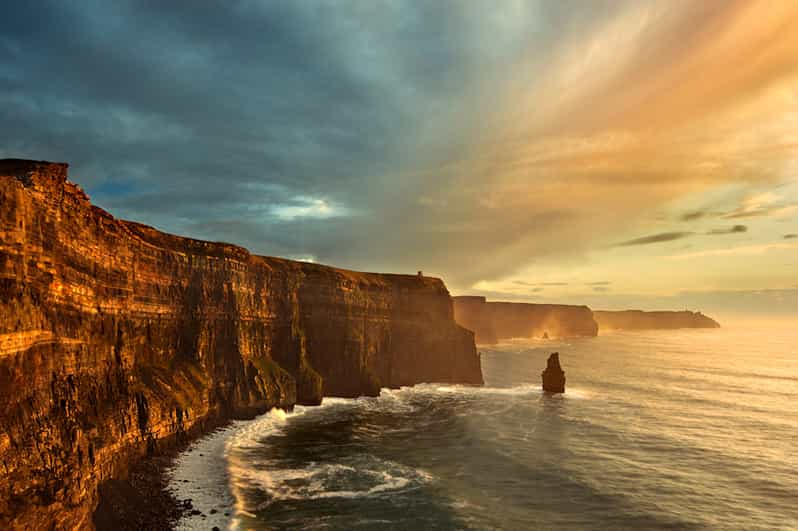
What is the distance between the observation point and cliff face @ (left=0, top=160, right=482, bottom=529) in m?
27.2

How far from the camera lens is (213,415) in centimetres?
5762

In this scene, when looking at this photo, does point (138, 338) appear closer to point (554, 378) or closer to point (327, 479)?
point (327, 479)

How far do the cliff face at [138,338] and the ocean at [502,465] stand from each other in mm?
5496

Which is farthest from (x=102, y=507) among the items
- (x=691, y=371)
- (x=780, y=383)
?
(x=691, y=371)

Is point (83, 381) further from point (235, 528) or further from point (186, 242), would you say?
point (186, 242)

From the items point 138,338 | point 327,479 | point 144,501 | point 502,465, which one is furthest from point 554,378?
point 144,501

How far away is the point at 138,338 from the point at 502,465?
134 feet

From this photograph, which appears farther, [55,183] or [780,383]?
[780,383]

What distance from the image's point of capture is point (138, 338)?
1971 inches

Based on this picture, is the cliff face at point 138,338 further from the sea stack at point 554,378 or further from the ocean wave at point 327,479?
the sea stack at point 554,378

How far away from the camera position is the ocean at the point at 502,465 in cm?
3553

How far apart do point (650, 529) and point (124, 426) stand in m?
43.2

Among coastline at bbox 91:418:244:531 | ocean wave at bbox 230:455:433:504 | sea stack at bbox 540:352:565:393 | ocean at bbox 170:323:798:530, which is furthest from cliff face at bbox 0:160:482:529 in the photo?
sea stack at bbox 540:352:565:393

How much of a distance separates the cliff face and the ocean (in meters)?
5.50
